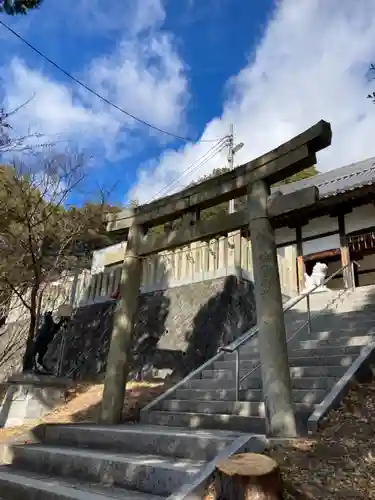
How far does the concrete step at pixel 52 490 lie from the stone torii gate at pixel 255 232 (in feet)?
5.00

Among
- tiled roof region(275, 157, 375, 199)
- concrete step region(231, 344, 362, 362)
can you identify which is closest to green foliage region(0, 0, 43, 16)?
concrete step region(231, 344, 362, 362)

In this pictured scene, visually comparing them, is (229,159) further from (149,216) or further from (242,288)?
(149,216)

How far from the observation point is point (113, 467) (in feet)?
12.5

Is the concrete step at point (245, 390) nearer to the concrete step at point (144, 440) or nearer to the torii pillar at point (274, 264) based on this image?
the torii pillar at point (274, 264)

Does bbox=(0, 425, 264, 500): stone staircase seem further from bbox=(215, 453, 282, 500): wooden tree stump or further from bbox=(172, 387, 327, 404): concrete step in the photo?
bbox=(172, 387, 327, 404): concrete step

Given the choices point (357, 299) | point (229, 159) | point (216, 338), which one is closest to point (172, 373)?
point (216, 338)

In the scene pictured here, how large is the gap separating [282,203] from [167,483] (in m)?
3.15

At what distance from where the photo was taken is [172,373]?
869 cm

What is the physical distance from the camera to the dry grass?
684cm

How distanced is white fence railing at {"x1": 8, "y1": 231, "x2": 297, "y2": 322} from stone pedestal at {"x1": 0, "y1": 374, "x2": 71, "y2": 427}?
10.0 ft

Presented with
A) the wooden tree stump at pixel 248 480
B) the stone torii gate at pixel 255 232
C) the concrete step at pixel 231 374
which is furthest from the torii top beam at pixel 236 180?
the wooden tree stump at pixel 248 480

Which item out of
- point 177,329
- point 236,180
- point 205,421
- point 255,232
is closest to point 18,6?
point 236,180

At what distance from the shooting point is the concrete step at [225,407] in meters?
4.79

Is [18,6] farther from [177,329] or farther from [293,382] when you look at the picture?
[177,329]
